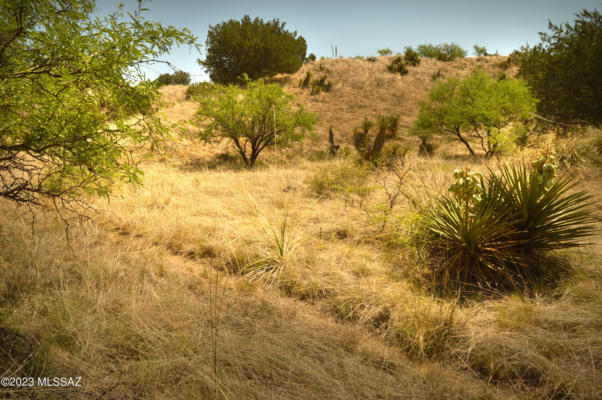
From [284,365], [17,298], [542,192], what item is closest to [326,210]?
[542,192]

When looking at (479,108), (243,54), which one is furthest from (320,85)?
(479,108)

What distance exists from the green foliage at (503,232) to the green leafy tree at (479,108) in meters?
7.77

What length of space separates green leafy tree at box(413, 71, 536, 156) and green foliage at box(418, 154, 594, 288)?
7768 mm

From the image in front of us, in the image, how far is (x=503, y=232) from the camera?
3.26 meters

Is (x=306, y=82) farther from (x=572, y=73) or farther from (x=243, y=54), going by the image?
(x=572, y=73)

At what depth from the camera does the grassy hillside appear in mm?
1824

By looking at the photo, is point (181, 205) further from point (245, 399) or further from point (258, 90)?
point (258, 90)

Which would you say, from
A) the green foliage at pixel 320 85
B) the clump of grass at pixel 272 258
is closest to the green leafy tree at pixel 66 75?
the clump of grass at pixel 272 258

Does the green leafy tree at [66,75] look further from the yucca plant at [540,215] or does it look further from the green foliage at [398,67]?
the green foliage at [398,67]

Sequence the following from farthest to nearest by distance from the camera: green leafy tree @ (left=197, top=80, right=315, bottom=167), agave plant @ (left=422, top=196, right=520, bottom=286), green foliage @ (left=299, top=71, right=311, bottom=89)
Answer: green foliage @ (left=299, top=71, right=311, bottom=89), green leafy tree @ (left=197, top=80, right=315, bottom=167), agave plant @ (left=422, top=196, right=520, bottom=286)

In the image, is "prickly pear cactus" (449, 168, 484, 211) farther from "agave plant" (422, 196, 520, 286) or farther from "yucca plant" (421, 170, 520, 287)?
"agave plant" (422, 196, 520, 286)

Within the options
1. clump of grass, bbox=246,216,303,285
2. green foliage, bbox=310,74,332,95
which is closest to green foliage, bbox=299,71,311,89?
green foliage, bbox=310,74,332,95

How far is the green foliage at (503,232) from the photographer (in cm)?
312

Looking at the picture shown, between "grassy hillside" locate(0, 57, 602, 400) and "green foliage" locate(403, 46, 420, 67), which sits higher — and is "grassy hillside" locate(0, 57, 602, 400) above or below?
below
